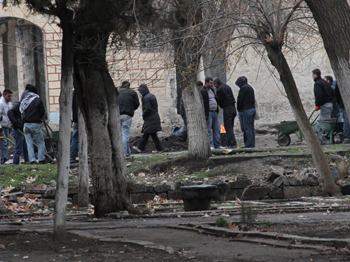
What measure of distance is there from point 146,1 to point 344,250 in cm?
494

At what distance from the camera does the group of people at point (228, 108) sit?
17.1 m

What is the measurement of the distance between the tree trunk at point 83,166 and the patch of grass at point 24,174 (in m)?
2.89

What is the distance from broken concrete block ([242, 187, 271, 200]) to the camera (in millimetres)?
13305

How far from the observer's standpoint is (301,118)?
39.2ft

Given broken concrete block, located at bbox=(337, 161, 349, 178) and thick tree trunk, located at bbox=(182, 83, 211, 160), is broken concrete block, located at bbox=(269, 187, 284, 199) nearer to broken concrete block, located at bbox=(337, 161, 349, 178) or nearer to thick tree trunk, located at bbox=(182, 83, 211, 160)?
broken concrete block, located at bbox=(337, 161, 349, 178)

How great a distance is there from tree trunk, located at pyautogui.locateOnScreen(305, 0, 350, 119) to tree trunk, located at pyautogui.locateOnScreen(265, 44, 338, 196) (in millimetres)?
4277

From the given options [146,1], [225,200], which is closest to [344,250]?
[146,1]

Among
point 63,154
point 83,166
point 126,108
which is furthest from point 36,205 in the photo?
point 63,154

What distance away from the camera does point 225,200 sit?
1339cm

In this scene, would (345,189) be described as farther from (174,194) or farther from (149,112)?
(149,112)

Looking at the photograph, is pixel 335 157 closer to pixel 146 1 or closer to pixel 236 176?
pixel 236 176

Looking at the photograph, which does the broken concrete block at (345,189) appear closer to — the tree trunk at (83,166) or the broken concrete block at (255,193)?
the broken concrete block at (255,193)

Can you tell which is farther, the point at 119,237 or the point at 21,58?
the point at 21,58

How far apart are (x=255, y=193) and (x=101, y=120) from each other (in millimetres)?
5085
